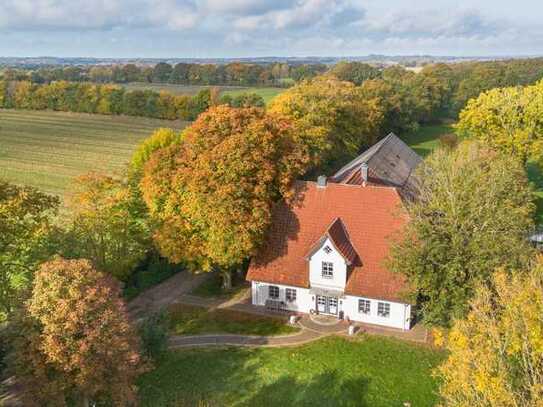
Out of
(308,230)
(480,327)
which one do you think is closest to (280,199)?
(308,230)

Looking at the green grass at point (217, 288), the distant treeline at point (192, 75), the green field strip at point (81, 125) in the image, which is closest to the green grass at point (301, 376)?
the green grass at point (217, 288)

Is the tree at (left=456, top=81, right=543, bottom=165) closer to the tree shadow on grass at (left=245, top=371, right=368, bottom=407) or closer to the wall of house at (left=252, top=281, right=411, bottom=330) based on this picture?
the wall of house at (left=252, top=281, right=411, bottom=330)

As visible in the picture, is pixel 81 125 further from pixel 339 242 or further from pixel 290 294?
pixel 339 242

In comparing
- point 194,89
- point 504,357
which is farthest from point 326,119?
point 194,89

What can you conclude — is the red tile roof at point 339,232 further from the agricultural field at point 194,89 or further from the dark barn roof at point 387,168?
the agricultural field at point 194,89

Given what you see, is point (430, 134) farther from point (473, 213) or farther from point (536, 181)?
point (473, 213)

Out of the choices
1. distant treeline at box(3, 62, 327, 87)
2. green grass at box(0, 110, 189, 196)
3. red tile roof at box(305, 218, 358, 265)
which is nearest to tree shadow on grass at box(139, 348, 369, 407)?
red tile roof at box(305, 218, 358, 265)

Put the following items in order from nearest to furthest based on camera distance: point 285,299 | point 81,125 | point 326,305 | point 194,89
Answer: point 326,305, point 285,299, point 81,125, point 194,89
